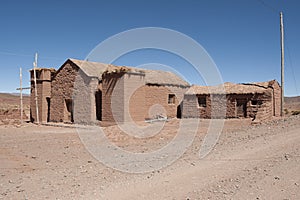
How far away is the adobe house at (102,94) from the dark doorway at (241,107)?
18.1 feet

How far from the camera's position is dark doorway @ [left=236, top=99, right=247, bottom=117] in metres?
22.8

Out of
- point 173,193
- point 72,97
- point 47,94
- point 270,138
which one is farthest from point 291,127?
point 47,94

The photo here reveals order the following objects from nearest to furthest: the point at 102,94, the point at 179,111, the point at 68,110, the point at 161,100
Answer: the point at 102,94 → the point at 68,110 → the point at 161,100 → the point at 179,111

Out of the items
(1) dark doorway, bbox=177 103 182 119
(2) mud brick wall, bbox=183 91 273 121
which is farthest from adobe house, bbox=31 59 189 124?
(2) mud brick wall, bbox=183 91 273 121

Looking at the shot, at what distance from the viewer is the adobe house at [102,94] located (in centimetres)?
1817

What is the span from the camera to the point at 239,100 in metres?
23.0

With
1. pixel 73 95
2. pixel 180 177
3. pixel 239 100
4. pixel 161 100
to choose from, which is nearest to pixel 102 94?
pixel 73 95

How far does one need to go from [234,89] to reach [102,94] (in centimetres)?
1127

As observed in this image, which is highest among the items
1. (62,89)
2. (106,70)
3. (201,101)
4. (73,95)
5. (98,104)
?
(106,70)

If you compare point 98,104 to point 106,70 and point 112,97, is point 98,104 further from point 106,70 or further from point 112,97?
point 106,70

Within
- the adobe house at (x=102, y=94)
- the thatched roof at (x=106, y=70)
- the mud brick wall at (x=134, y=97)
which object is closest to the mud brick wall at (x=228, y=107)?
the adobe house at (x=102, y=94)

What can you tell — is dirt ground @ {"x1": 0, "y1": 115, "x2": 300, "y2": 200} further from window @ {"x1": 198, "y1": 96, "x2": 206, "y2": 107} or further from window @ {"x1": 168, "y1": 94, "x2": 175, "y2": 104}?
window @ {"x1": 168, "y1": 94, "x2": 175, "y2": 104}

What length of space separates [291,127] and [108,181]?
29.7 ft

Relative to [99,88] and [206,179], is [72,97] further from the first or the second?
[206,179]
